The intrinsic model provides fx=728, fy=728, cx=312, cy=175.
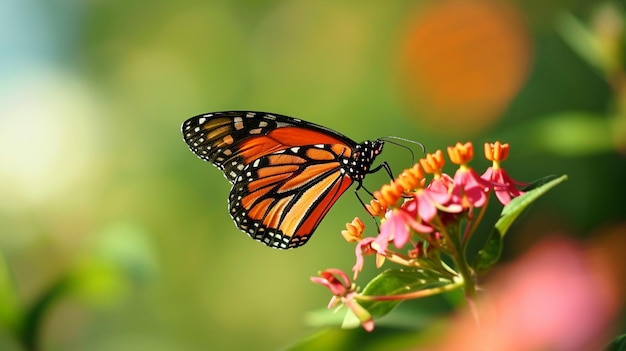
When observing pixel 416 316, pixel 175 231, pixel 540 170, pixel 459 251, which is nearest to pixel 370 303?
pixel 459 251

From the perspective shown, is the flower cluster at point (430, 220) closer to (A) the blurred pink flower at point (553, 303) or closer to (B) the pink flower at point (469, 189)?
(B) the pink flower at point (469, 189)

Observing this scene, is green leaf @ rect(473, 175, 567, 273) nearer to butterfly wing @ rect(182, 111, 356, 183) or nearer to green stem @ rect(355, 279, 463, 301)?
green stem @ rect(355, 279, 463, 301)

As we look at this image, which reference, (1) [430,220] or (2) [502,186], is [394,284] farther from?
(2) [502,186]

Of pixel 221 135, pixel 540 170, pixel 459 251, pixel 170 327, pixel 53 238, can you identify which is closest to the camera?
pixel 459 251

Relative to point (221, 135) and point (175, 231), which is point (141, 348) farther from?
point (221, 135)

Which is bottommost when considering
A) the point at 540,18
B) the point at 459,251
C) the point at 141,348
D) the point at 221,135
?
the point at 141,348

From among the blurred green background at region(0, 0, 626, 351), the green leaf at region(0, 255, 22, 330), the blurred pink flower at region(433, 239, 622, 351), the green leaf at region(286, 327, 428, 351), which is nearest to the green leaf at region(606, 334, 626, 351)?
the blurred pink flower at region(433, 239, 622, 351)
